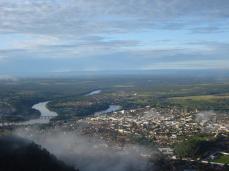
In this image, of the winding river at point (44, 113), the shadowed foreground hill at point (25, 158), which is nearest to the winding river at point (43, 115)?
the winding river at point (44, 113)

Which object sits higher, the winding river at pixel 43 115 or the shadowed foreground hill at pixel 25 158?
the shadowed foreground hill at pixel 25 158

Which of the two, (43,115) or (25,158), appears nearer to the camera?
(25,158)

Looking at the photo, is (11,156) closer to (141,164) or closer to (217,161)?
(141,164)

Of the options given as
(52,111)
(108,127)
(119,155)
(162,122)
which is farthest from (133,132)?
(52,111)

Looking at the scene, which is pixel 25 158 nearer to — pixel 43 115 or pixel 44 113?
pixel 43 115

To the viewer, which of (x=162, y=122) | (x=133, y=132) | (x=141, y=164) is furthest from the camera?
(x=162, y=122)

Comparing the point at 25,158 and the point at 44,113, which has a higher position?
the point at 25,158

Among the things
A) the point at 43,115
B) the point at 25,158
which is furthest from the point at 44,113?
the point at 25,158

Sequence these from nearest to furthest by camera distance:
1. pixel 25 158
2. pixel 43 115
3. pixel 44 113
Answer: pixel 25 158
pixel 43 115
pixel 44 113

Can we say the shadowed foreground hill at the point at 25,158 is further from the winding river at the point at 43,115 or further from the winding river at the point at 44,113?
the winding river at the point at 43,115
